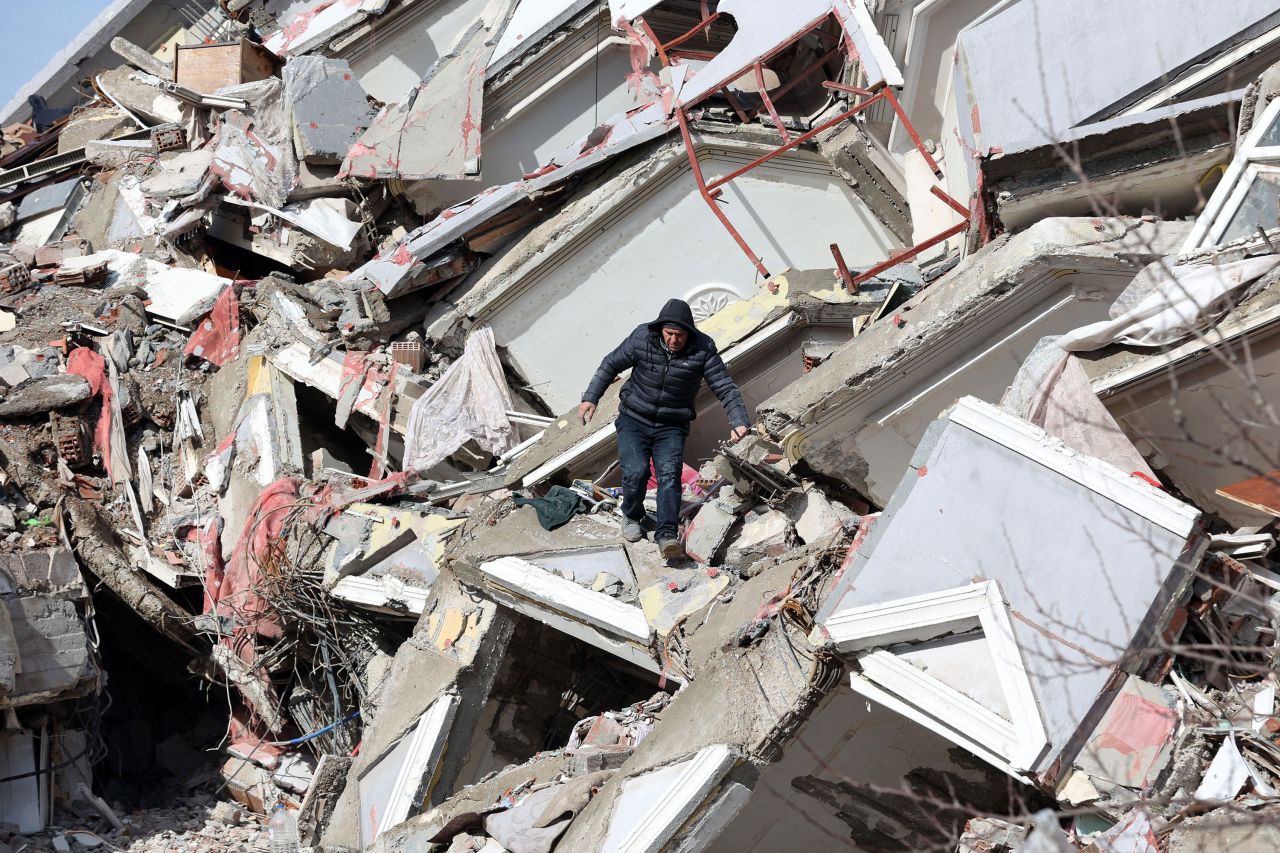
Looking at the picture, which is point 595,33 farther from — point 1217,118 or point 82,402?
point 1217,118

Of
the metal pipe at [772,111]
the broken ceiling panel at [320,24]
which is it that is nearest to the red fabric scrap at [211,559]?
the metal pipe at [772,111]

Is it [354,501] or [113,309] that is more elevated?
[113,309]

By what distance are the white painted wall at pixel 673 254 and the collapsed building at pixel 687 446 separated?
36 millimetres

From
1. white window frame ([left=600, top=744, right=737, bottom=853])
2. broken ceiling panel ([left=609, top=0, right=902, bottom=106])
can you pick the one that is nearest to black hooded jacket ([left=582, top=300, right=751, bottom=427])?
white window frame ([left=600, top=744, right=737, bottom=853])

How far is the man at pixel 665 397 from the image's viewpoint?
23.1ft

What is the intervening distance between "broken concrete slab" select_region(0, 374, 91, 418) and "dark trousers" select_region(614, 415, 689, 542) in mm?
6176

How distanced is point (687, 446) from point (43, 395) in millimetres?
5876

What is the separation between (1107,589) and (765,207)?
620 centimetres

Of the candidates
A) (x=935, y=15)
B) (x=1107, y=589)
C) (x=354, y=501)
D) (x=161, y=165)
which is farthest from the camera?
(x=161, y=165)

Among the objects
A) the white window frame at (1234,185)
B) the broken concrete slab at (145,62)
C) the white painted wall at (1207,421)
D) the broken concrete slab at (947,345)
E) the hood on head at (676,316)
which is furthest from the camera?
the broken concrete slab at (145,62)

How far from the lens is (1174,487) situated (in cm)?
655

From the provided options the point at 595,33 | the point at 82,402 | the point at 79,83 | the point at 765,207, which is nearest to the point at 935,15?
the point at 765,207

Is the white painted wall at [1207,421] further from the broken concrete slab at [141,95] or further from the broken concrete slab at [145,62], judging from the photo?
the broken concrete slab at [145,62]

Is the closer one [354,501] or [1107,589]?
[1107,589]
